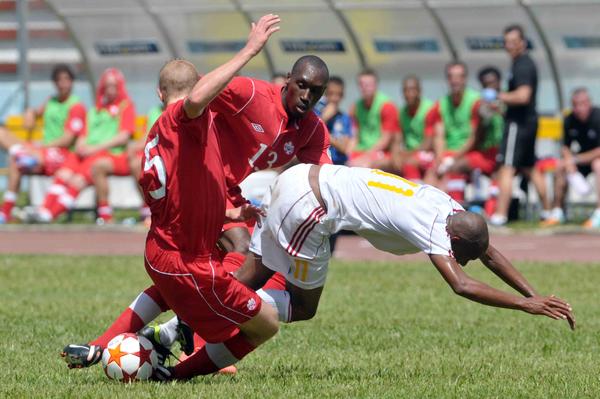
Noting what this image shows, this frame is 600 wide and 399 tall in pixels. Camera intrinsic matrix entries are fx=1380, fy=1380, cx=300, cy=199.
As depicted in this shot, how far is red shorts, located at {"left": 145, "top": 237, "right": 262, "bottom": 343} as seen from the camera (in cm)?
677

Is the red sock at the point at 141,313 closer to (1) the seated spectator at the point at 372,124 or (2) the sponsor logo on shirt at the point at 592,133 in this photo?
(1) the seated spectator at the point at 372,124

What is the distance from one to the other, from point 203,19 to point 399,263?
8554mm

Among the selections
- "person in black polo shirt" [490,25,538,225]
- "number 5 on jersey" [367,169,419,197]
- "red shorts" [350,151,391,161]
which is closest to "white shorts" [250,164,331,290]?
"number 5 on jersey" [367,169,419,197]

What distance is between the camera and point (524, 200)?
20312 millimetres

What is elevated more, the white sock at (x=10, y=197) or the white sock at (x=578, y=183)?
the white sock at (x=578, y=183)

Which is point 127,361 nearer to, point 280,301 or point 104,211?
point 280,301

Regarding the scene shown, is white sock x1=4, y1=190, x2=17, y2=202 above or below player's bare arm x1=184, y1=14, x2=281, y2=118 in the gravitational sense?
below

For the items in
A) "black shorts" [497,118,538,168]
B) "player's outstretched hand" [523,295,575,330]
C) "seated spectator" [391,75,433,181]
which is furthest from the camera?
"seated spectator" [391,75,433,181]

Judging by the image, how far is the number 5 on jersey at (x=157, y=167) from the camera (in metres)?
6.70

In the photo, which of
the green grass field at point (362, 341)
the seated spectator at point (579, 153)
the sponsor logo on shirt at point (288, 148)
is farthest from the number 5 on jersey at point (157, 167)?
the seated spectator at point (579, 153)

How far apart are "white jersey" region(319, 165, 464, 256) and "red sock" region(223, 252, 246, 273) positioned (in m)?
1.00

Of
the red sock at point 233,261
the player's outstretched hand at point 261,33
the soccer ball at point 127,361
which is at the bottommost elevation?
the soccer ball at point 127,361

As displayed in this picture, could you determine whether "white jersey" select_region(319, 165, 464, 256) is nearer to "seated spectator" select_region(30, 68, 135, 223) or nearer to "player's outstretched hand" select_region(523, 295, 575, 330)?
"player's outstretched hand" select_region(523, 295, 575, 330)

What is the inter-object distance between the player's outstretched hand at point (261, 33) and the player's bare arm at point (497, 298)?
1342mm
